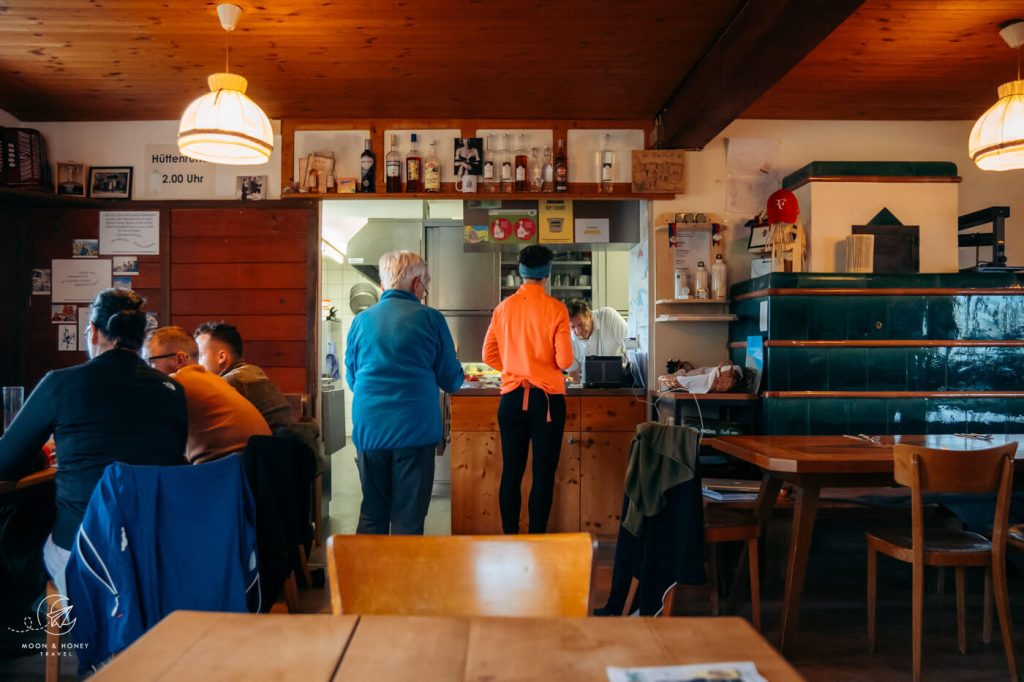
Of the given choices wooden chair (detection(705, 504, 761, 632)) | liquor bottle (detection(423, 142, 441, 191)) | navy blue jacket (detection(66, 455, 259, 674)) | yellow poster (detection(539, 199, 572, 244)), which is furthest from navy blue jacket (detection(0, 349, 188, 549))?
yellow poster (detection(539, 199, 572, 244))

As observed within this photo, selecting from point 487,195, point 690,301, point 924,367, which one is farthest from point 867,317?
point 487,195

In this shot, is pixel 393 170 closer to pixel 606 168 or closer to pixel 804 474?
pixel 606 168

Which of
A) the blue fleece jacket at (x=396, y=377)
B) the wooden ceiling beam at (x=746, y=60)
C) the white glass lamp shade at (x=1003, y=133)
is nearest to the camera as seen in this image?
the wooden ceiling beam at (x=746, y=60)

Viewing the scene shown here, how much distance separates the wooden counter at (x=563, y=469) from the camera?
4.46 m

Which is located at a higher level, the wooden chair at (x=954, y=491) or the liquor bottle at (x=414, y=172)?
the liquor bottle at (x=414, y=172)

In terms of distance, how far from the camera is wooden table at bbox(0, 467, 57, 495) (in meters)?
2.16

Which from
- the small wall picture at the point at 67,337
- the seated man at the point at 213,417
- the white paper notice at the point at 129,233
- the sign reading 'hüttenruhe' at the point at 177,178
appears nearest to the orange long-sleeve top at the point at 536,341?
the seated man at the point at 213,417

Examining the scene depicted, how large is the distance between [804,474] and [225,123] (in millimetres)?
2875

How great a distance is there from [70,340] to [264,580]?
3.23m

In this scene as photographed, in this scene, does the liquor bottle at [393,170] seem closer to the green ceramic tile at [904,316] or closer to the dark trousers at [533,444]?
the dark trousers at [533,444]

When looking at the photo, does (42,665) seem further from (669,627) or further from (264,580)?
(669,627)

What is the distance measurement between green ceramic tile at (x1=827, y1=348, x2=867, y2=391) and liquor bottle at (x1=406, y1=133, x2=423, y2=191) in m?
2.85

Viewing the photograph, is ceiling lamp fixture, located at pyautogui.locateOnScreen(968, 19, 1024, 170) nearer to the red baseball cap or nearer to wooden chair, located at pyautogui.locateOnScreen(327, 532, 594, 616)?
the red baseball cap

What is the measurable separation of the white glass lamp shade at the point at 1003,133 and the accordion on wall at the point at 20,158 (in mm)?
5583
